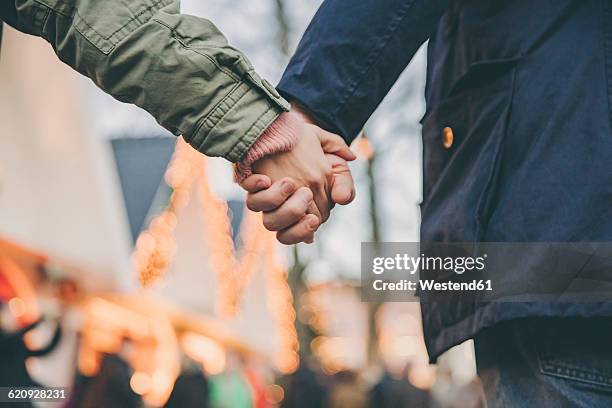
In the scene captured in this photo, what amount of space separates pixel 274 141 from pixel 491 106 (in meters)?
0.35

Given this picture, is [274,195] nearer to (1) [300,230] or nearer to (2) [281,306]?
(1) [300,230]

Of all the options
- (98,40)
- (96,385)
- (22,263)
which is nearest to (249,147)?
(98,40)

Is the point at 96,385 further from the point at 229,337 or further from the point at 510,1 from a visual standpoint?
the point at 229,337

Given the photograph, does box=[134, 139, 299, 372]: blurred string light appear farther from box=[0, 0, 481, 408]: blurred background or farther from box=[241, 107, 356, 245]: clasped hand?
box=[241, 107, 356, 245]: clasped hand

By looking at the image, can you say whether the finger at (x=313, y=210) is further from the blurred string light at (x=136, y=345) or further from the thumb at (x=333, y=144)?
the blurred string light at (x=136, y=345)

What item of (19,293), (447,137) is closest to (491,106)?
(447,137)

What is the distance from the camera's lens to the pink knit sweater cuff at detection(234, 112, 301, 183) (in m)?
1.35

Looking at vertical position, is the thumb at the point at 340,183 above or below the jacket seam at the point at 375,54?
below

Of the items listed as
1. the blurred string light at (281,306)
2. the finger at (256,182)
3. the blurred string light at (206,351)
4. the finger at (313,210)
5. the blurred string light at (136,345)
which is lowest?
the blurred string light at (281,306)

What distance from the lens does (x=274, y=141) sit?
1359mm

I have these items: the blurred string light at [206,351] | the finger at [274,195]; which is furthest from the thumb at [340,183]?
the blurred string light at [206,351]

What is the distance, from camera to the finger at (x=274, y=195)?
1.38 metres

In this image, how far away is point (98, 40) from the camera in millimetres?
1235

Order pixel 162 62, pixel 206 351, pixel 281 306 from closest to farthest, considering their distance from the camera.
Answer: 1. pixel 162 62
2. pixel 206 351
3. pixel 281 306
